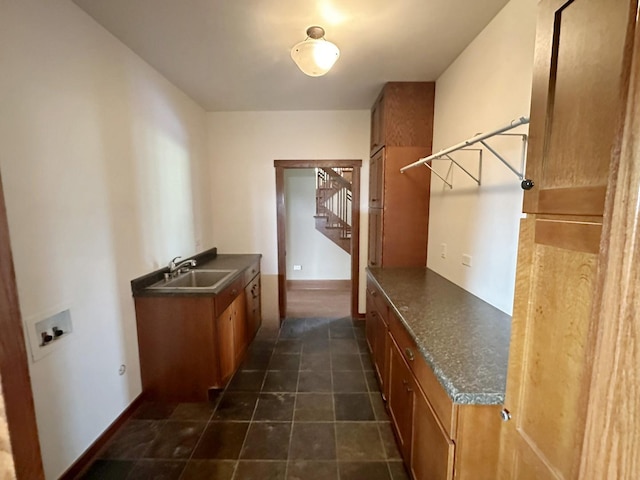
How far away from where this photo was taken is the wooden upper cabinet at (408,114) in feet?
8.74

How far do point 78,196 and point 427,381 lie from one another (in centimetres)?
211

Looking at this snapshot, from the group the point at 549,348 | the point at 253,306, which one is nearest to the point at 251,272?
the point at 253,306

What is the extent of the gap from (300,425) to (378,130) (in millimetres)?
2796

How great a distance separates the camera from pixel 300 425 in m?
1.99

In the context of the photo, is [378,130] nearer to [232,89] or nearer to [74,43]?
[232,89]

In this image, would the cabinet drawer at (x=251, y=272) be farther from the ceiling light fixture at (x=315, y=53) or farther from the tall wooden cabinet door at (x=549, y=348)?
the tall wooden cabinet door at (x=549, y=348)

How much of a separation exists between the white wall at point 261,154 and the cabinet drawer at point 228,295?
3.19 feet

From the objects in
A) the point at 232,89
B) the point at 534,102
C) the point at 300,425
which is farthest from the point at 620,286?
the point at 232,89

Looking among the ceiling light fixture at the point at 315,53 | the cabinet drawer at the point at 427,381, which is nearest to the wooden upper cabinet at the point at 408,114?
the ceiling light fixture at the point at 315,53

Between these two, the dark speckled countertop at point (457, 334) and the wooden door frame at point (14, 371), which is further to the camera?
the dark speckled countertop at point (457, 334)

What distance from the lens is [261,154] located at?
11.7 feet

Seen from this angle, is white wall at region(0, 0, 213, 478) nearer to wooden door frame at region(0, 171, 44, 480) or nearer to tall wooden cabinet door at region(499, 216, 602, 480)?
wooden door frame at region(0, 171, 44, 480)

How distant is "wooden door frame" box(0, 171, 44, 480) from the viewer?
526mm

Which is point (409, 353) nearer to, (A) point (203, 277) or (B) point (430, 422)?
(B) point (430, 422)
